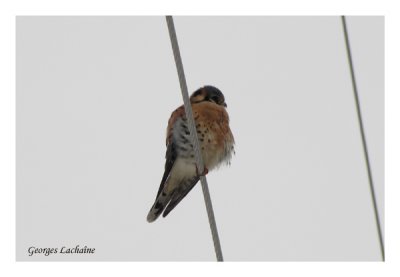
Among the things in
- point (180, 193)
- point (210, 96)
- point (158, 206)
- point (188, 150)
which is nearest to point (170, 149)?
point (188, 150)

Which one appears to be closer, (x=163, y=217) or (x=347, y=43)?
(x=347, y=43)

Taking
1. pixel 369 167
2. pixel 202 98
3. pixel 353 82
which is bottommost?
pixel 369 167

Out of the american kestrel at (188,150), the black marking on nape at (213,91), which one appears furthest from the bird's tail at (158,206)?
the black marking on nape at (213,91)

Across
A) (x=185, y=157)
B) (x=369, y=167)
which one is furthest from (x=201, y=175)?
(x=185, y=157)

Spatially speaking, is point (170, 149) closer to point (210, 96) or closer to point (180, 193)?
point (180, 193)

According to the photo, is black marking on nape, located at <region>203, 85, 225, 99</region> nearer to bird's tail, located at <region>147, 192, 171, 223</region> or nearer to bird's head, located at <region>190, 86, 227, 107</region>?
bird's head, located at <region>190, 86, 227, 107</region>

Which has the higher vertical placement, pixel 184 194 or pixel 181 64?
pixel 181 64

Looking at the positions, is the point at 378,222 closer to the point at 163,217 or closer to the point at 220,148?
the point at 220,148

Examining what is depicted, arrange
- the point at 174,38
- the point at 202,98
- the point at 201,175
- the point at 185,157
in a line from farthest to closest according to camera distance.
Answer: the point at 202,98, the point at 185,157, the point at 201,175, the point at 174,38
